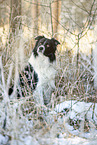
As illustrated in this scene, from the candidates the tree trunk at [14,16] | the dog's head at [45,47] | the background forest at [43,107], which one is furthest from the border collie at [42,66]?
the tree trunk at [14,16]

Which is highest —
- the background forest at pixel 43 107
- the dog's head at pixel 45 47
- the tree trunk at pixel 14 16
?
the tree trunk at pixel 14 16

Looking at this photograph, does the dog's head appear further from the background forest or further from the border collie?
the background forest

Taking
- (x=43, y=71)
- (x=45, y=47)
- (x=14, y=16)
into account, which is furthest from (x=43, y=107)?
(x=14, y=16)

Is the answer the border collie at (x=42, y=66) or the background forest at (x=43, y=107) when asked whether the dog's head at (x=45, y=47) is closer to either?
the border collie at (x=42, y=66)

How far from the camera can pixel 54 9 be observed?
523cm

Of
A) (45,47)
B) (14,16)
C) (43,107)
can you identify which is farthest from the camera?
(14,16)

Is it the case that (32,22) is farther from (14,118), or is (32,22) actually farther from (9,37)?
(14,118)

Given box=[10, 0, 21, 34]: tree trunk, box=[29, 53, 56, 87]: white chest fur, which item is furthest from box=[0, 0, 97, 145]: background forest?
box=[29, 53, 56, 87]: white chest fur

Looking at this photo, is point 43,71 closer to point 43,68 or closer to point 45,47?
point 43,68

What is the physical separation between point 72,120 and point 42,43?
1618 millimetres

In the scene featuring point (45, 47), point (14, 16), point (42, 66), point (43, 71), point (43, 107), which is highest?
point (14, 16)

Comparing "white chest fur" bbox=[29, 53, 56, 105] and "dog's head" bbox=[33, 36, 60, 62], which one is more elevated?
"dog's head" bbox=[33, 36, 60, 62]

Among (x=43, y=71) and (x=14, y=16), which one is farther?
(x=14, y=16)

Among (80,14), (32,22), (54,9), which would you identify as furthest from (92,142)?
(54,9)
